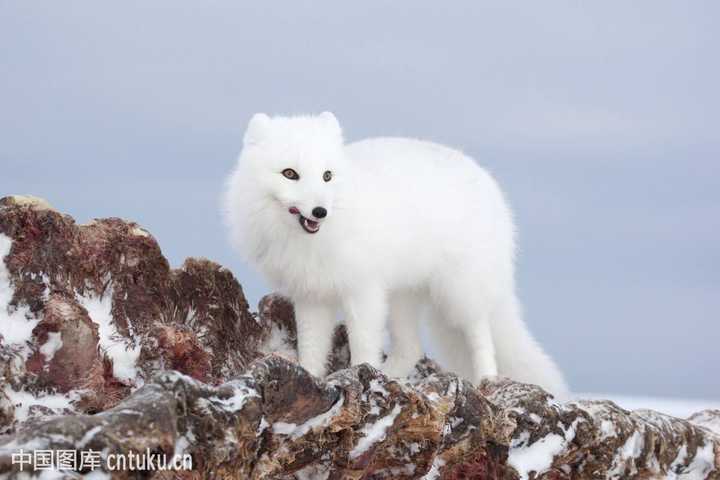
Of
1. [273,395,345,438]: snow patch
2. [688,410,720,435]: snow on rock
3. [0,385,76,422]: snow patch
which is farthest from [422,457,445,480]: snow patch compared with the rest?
[688,410,720,435]: snow on rock

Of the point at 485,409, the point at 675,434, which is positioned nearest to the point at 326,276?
the point at 485,409

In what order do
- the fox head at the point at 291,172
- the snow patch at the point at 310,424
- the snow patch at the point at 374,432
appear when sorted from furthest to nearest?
the fox head at the point at 291,172 → the snow patch at the point at 374,432 → the snow patch at the point at 310,424

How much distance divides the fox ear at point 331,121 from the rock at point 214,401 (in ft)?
3.54

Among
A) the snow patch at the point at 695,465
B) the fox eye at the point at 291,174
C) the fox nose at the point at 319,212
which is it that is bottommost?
the snow patch at the point at 695,465

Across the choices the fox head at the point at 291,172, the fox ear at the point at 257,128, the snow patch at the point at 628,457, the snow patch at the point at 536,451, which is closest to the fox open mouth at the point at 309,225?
the fox head at the point at 291,172

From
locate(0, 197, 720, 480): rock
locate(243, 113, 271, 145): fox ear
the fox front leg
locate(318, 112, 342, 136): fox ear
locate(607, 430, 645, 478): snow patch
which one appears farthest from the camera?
the fox front leg

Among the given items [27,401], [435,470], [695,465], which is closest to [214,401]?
[27,401]

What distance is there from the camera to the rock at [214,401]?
3.59 m

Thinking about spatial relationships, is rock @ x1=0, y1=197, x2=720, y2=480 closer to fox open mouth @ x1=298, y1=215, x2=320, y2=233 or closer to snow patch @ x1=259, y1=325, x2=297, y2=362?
snow patch @ x1=259, y1=325, x2=297, y2=362

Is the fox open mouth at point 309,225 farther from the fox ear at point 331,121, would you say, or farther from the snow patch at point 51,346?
the snow patch at point 51,346

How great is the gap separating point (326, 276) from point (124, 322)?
1.28 meters

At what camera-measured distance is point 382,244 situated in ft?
20.4

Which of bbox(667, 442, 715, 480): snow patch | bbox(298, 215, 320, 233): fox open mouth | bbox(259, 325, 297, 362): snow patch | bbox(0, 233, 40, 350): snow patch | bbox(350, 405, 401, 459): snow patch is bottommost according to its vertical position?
bbox(667, 442, 715, 480): snow patch

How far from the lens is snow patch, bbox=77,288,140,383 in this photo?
511 cm
